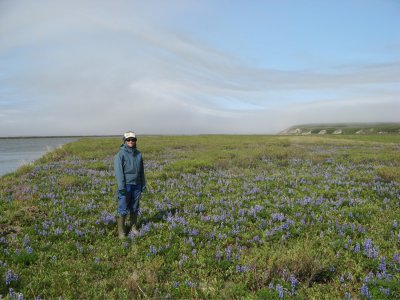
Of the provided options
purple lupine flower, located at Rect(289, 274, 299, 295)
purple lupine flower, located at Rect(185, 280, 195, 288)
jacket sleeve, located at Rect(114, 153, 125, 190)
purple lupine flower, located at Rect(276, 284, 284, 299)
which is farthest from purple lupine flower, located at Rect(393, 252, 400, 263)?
jacket sleeve, located at Rect(114, 153, 125, 190)

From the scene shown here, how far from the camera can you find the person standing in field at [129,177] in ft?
28.0

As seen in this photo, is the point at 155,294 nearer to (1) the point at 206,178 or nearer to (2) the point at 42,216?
(2) the point at 42,216

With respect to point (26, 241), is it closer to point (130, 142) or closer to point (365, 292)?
point (130, 142)

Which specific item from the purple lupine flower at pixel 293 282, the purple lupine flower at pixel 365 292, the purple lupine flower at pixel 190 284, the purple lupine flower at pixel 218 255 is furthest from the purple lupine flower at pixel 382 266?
the purple lupine flower at pixel 190 284

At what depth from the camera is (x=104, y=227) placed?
8836 mm

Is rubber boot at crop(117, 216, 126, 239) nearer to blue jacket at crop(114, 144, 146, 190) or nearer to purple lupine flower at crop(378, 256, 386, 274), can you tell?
blue jacket at crop(114, 144, 146, 190)

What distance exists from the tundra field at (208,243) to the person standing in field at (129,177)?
1.75 ft

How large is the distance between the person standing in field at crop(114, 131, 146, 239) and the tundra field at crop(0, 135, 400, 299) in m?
0.53

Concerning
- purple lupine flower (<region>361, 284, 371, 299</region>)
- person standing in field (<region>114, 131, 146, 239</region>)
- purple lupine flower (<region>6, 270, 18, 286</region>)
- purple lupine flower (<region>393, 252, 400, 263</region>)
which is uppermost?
person standing in field (<region>114, 131, 146, 239</region>)

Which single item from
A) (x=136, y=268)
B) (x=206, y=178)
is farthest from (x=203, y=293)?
(x=206, y=178)

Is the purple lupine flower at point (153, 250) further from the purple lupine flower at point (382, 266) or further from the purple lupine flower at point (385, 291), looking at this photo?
the purple lupine flower at point (382, 266)

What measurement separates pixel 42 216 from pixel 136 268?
4.45 meters

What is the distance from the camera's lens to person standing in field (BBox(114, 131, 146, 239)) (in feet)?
28.0

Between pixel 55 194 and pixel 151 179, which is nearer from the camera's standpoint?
pixel 55 194
